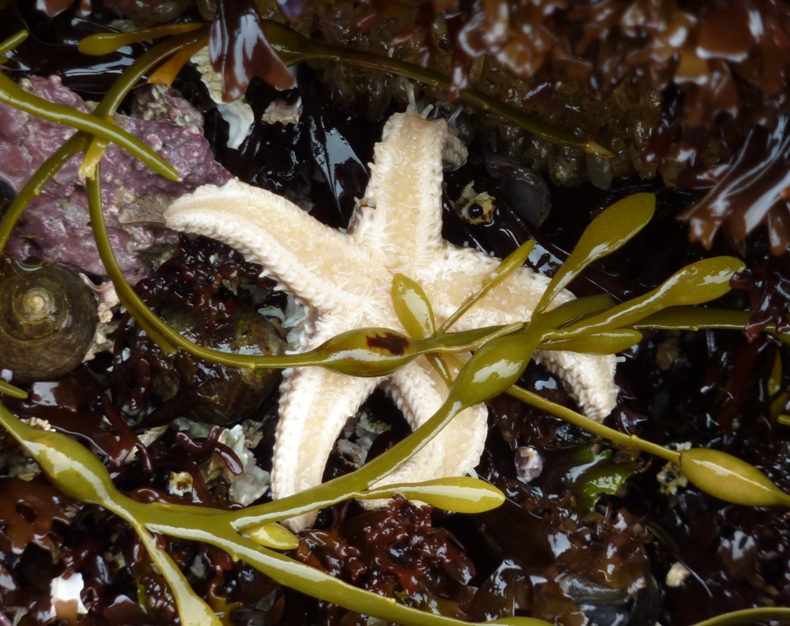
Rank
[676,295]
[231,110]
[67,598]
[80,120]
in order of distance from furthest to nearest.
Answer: [231,110] → [676,295] → [67,598] → [80,120]

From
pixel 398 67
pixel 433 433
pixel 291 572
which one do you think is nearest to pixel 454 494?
pixel 433 433

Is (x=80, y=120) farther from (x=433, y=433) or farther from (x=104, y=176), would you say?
(x=433, y=433)

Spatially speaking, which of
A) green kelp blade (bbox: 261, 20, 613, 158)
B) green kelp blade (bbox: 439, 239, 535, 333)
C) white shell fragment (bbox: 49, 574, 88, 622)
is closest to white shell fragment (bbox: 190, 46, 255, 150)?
green kelp blade (bbox: 261, 20, 613, 158)

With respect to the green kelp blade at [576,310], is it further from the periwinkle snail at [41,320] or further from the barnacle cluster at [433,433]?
the periwinkle snail at [41,320]

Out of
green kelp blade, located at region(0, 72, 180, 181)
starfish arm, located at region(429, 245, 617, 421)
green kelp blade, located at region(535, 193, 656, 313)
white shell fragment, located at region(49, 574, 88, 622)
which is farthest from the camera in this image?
starfish arm, located at region(429, 245, 617, 421)

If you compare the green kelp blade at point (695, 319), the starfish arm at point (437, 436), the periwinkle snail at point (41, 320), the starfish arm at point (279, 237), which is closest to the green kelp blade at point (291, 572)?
the starfish arm at point (437, 436)

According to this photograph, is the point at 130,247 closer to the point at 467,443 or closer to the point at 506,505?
the point at 467,443

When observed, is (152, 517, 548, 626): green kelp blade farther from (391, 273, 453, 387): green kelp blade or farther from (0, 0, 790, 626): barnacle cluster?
(391, 273, 453, 387): green kelp blade
